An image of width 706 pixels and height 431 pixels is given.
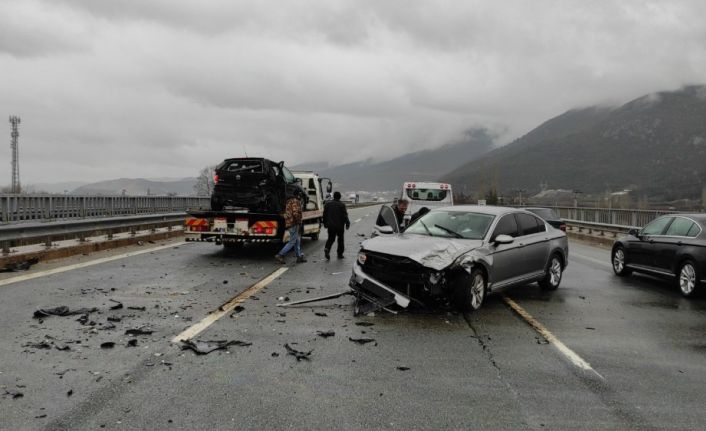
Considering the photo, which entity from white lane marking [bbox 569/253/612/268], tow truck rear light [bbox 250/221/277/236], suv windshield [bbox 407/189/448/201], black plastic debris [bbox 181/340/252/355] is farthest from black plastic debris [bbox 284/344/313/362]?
suv windshield [bbox 407/189/448/201]

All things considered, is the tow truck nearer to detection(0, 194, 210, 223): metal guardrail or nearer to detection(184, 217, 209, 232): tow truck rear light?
detection(184, 217, 209, 232): tow truck rear light

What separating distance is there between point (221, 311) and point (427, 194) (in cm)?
1617

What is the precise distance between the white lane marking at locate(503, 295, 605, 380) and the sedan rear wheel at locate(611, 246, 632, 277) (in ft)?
14.6

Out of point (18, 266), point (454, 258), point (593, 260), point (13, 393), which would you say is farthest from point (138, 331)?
point (593, 260)

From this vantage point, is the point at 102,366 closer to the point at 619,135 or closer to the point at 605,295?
the point at 605,295

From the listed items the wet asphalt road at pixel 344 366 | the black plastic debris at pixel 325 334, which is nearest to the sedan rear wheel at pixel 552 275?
the wet asphalt road at pixel 344 366

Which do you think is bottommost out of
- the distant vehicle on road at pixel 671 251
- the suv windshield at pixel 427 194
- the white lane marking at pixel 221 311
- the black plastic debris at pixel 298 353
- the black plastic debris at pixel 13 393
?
the black plastic debris at pixel 298 353

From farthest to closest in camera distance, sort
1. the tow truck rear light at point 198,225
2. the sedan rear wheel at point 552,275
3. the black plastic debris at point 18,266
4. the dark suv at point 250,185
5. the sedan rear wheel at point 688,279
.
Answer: the dark suv at point 250,185 → the tow truck rear light at point 198,225 → the black plastic debris at point 18,266 → the sedan rear wheel at point 552,275 → the sedan rear wheel at point 688,279

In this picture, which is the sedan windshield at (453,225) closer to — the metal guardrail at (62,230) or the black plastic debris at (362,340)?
the black plastic debris at (362,340)

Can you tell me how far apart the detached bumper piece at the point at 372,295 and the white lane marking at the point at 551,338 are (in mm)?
1615

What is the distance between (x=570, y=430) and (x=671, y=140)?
175056 millimetres

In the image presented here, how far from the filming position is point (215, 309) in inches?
293

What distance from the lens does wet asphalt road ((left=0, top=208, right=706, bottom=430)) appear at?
395cm

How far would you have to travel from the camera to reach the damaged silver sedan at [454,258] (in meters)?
7.38
